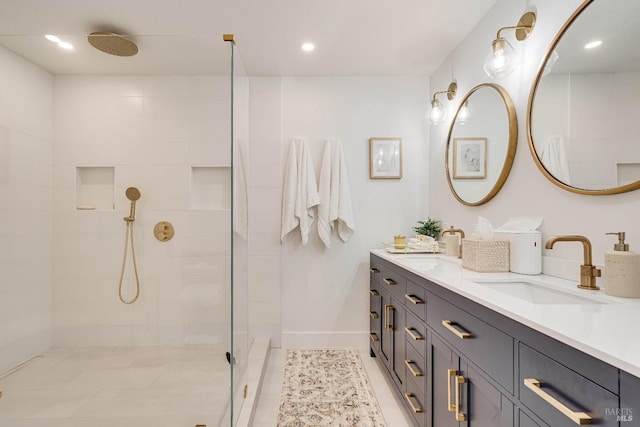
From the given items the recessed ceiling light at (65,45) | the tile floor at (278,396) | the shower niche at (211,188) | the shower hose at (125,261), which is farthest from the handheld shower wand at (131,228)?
the tile floor at (278,396)

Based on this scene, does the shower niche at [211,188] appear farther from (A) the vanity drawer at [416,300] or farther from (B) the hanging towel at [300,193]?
(B) the hanging towel at [300,193]

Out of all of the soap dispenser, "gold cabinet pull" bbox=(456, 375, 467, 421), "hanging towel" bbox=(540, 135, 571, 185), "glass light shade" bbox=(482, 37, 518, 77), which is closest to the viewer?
the soap dispenser

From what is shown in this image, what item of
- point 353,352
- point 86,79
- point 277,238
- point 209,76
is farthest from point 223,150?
point 353,352

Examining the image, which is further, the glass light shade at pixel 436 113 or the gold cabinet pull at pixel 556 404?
the glass light shade at pixel 436 113

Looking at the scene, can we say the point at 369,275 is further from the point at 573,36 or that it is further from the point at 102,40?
the point at 102,40

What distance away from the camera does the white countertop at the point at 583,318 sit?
651 mm

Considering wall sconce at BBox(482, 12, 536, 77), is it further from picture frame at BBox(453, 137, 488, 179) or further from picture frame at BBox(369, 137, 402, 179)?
picture frame at BBox(369, 137, 402, 179)

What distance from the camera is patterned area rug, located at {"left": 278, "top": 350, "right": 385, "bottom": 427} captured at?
196 cm

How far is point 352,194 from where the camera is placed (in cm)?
312

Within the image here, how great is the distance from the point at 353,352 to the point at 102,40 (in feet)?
9.26

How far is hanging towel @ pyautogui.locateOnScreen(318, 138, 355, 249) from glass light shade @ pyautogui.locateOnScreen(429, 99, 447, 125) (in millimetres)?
791

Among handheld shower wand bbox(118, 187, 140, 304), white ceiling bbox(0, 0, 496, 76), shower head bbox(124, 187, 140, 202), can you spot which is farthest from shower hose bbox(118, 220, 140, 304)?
white ceiling bbox(0, 0, 496, 76)

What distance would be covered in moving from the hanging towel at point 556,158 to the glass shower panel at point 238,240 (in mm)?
1512

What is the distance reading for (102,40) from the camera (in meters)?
1.78
